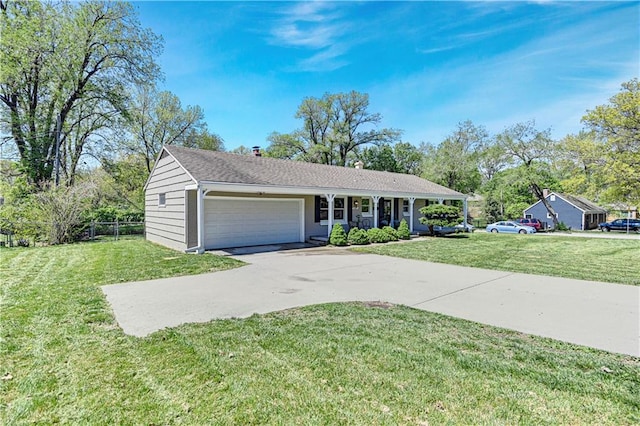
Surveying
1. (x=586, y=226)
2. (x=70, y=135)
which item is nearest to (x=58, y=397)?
(x=70, y=135)

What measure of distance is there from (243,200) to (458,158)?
1032 inches

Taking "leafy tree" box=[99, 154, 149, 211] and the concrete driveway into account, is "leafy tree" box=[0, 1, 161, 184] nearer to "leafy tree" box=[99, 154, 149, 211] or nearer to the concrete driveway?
"leafy tree" box=[99, 154, 149, 211]

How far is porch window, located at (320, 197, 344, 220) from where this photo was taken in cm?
1536

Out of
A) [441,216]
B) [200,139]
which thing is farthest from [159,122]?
[441,216]

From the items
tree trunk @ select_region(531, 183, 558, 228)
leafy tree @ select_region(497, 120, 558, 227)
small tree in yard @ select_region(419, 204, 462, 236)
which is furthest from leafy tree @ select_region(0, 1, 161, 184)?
tree trunk @ select_region(531, 183, 558, 228)

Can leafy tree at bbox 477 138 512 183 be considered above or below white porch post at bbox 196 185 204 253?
above

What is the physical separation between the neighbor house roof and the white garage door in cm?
95

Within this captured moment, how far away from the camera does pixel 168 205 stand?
505 inches

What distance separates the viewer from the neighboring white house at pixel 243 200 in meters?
11.3

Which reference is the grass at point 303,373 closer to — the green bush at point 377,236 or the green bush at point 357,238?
the green bush at point 357,238

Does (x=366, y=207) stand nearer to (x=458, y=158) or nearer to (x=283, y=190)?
(x=283, y=190)

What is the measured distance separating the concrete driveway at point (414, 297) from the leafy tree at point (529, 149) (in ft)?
86.8

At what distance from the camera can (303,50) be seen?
44.8ft

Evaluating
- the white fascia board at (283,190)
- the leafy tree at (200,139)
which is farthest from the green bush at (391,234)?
the leafy tree at (200,139)
